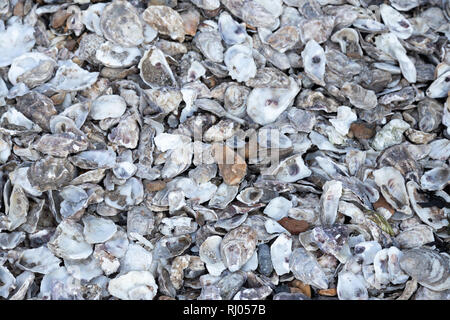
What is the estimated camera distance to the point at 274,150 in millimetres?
1742

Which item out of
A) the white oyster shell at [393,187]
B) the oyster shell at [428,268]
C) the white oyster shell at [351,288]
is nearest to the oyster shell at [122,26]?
the white oyster shell at [393,187]

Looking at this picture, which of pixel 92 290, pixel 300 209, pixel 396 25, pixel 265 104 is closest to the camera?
pixel 92 290

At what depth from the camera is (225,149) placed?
1.73m

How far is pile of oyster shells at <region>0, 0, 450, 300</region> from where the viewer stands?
62.8 inches

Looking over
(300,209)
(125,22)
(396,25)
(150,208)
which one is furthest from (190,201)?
(396,25)

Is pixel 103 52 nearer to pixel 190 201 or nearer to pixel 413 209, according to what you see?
pixel 190 201

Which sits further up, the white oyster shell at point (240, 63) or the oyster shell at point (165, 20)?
the oyster shell at point (165, 20)

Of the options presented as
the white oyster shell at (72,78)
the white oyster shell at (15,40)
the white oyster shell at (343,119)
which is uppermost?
the white oyster shell at (15,40)

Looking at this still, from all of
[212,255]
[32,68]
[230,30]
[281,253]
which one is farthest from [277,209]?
[32,68]

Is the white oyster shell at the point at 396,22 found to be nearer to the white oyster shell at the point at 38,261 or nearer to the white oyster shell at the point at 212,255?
the white oyster shell at the point at 212,255

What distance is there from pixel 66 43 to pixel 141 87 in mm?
351

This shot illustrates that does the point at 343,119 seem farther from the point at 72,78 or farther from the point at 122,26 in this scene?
the point at 72,78

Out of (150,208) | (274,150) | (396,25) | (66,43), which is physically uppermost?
(396,25)

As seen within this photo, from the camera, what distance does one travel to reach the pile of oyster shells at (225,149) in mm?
1596
